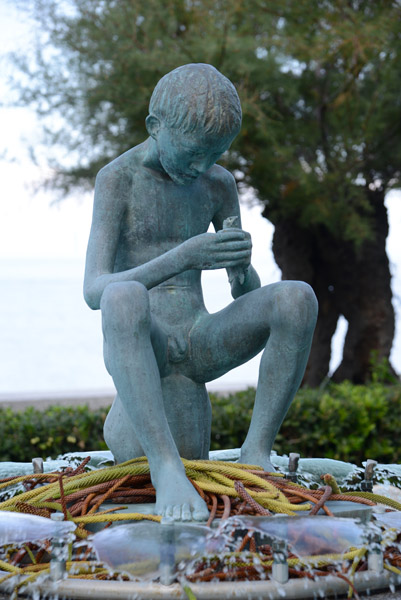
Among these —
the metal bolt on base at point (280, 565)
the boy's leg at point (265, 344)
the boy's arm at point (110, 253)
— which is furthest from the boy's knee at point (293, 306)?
the metal bolt on base at point (280, 565)

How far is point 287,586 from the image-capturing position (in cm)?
207

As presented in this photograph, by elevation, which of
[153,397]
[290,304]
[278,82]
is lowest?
[153,397]

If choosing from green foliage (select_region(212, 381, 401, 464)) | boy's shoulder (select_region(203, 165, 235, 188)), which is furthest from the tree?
boy's shoulder (select_region(203, 165, 235, 188))

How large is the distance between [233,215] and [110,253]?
62 centimetres

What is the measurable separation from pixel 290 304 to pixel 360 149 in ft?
16.9

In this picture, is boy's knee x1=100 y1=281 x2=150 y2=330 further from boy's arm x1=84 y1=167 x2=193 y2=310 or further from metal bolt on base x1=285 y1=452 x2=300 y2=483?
metal bolt on base x1=285 y1=452 x2=300 y2=483

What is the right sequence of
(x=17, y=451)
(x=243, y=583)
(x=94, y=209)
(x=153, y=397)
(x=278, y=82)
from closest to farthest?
(x=243, y=583) < (x=153, y=397) < (x=94, y=209) < (x=17, y=451) < (x=278, y=82)

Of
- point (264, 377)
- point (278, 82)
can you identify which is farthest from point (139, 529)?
point (278, 82)

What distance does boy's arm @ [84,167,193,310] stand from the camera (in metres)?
2.77

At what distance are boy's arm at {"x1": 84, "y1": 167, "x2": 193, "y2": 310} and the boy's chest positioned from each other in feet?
0.19

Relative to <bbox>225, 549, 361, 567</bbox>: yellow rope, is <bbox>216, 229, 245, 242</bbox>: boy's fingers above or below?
above

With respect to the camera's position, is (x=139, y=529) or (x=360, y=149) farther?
(x=360, y=149)

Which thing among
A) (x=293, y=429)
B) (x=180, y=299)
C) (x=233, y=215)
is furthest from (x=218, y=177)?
(x=293, y=429)

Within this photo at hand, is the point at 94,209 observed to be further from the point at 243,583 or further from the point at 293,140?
the point at 293,140
